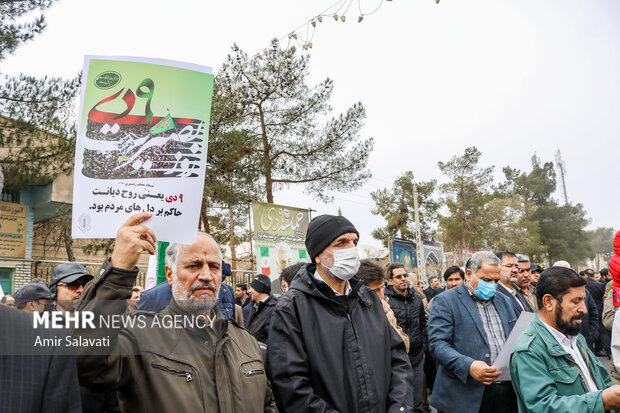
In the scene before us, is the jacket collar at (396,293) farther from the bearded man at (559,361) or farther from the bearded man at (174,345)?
the bearded man at (174,345)

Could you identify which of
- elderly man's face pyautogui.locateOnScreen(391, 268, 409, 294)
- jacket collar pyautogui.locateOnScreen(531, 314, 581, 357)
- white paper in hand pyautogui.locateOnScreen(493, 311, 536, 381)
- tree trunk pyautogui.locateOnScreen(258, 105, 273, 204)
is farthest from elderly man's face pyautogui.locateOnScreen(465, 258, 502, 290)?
tree trunk pyautogui.locateOnScreen(258, 105, 273, 204)

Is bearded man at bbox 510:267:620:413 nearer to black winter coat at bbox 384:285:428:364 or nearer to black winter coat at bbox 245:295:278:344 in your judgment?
black winter coat at bbox 245:295:278:344

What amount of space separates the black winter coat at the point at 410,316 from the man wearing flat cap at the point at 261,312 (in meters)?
1.69

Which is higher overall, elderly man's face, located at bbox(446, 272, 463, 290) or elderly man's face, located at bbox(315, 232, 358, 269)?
elderly man's face, located at bbox(315, 232, 358, 269)

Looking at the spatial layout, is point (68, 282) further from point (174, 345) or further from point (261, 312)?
point (261, 312)

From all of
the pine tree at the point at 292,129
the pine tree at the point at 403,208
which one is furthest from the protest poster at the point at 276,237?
the pine tree at the point at 403,208

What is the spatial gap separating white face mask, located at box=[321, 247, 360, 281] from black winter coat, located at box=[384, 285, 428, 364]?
3.55 meters

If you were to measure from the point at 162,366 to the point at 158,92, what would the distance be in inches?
47.1

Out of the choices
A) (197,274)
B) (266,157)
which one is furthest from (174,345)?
(266,157)

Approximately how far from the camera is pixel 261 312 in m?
5.45

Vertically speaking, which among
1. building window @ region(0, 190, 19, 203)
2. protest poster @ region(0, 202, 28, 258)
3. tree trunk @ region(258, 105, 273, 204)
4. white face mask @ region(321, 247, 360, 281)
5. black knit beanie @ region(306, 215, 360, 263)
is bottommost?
white face mask @ region(321, 247, 360, 281)

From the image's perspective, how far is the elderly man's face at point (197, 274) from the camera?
2326 millimetres

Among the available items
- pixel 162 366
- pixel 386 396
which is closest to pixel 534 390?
pixel 386 396

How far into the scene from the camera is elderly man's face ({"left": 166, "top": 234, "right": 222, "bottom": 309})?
2.33 meters
